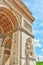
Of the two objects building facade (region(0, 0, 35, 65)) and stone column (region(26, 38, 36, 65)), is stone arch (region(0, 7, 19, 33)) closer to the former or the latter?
building facade (region(0, 0, 35, 65))

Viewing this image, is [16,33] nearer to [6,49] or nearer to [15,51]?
[15,51]

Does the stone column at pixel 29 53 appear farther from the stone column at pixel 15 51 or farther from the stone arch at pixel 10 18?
the stone arch at pixel 10 18

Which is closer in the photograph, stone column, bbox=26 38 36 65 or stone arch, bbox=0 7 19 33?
stone arch, bbox=0 7 19 33

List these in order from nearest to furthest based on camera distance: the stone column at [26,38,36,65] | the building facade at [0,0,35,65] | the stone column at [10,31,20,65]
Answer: the stone column at [10,31,20,65] → the building facade at [0,0,35,65] → the stone column at [26,38,36,65]

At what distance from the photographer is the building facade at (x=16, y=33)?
12.9m

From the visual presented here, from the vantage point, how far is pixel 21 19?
14289mm

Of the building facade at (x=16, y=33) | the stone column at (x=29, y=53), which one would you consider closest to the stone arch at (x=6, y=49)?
the building facade at (x=16, y=33)

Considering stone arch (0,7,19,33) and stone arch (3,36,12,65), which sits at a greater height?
stone arch (0,7,19,33)

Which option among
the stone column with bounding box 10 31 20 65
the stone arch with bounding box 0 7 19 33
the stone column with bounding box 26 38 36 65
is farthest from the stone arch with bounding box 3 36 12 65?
the stone column with bounding box 26 38 36 65

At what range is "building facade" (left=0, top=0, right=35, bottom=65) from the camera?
12.9m

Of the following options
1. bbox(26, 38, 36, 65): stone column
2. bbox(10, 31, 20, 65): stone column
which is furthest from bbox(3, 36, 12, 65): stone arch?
bbox(26, 38, 36, 65): stone column

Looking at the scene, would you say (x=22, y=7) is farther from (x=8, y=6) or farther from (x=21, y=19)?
(x=8, y=6)

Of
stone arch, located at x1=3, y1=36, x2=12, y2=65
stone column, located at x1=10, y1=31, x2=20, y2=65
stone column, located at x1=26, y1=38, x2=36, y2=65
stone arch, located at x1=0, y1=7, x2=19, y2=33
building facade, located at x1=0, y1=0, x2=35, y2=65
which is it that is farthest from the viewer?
stone arch, located at x1=3, y1=36, x2=12, y2=65

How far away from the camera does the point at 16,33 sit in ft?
45.2
